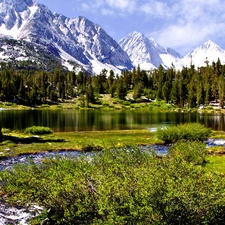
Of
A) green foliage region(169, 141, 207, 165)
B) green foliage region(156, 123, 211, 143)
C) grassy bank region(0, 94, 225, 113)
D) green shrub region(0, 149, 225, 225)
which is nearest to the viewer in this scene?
green shrub region(0, 149, 225, 225)

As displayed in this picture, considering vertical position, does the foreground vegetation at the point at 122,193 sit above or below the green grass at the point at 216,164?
above

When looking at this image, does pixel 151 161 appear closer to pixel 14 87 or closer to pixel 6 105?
pixel 6 105

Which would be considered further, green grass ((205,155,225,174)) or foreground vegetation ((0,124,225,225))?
green grass ((205,155,225,174))

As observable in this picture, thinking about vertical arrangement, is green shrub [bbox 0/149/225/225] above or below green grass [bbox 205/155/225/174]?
above

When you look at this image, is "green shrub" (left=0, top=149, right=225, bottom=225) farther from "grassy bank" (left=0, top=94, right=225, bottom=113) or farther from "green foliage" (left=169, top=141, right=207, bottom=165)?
"grassy bank" (left=0, top=94, right=225, bottom=113)

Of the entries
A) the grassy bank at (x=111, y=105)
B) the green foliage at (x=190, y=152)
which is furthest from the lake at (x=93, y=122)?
the grassy bank at (x=111, y=105)

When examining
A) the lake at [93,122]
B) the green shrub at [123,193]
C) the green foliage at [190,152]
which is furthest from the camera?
the lake at [93,122]

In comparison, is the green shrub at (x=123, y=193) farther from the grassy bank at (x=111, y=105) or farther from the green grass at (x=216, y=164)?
the grassy bank at (x=111, y=105)

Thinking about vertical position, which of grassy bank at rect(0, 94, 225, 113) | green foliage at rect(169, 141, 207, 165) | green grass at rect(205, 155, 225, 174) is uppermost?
grassy bank at rect(0, 94, 225, 113)

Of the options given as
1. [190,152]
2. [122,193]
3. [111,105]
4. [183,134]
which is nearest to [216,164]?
[190,152]

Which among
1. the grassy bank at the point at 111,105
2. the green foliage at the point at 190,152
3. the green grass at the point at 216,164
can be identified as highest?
the grassy bank at the point at 111,105

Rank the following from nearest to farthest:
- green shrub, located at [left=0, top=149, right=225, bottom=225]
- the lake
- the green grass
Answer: green shrub, located at [left=0, top=149, right=225, bottom=225], the green grass, the lake

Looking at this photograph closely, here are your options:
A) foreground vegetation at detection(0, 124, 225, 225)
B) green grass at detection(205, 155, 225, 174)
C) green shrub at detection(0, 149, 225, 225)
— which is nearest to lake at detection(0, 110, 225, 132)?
green grass at detection(205, 155, 225, 174)

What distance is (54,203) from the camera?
1216 cm
